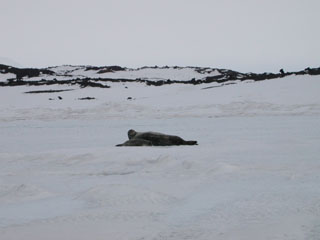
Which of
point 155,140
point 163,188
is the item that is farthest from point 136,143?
point 163,188

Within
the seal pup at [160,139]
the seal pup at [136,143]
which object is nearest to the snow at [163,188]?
the seal pup at [160,139]

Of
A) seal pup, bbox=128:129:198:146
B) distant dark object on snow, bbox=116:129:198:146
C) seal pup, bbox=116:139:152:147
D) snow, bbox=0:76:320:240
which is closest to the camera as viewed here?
snow, bbox=0:76:320:240

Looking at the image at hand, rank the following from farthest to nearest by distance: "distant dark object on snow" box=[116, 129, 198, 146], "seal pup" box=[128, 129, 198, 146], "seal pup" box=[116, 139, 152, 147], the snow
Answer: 1. "seal pup" box=[128, 129, 198, 146]
2. "distant dark object on snow" box=[116, 129, 198, 146]
3. "seal pup" box=[116, 139, 152, 147]
4. the snow

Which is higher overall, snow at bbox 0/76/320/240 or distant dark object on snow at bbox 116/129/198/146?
snow at bbox 0/76/320/240

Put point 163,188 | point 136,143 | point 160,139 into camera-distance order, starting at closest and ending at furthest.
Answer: point 163,188 → point 136,143 → point 160,139

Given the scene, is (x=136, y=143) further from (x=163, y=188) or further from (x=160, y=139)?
(x=163, y=188)

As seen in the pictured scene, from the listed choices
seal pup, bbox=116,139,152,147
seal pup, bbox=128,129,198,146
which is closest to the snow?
seal pup, bbox=128,129,198,146

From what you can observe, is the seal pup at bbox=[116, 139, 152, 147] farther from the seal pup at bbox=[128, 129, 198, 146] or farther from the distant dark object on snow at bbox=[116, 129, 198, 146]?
the seal pup at bbox=[128, 129, 198, 146]

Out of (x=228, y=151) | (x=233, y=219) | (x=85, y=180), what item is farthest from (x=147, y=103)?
(x=233, y=219)

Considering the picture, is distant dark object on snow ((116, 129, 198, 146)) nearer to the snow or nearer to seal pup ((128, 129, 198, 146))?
seal pup ((128, 129, 198, 146))

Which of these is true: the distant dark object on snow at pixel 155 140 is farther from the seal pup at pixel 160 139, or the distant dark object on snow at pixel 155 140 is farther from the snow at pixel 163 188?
the snow at pixel 163 188

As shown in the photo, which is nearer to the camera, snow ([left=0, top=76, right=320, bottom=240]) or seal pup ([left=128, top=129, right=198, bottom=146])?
snow ([left=0, top=76, right=320, bottom=240])

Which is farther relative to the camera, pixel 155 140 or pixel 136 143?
pixel 155 140

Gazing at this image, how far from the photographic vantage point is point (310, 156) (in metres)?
7.45
